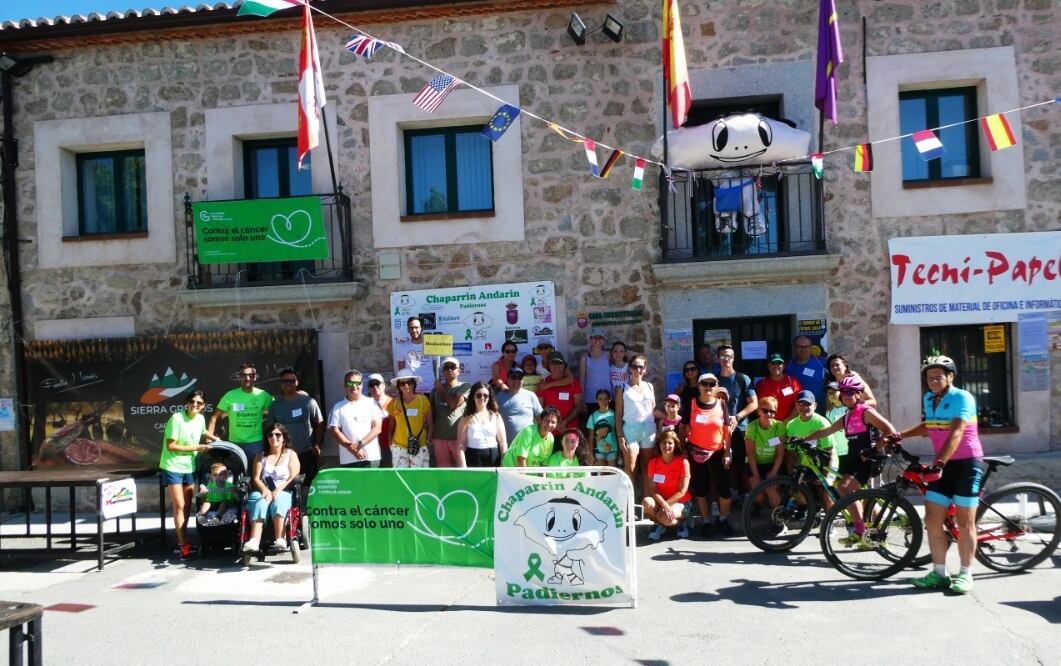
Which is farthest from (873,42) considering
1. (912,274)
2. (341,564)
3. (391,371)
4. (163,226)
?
(163,226)

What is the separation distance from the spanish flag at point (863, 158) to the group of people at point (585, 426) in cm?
209

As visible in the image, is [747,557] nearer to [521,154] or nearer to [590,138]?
[590,138]

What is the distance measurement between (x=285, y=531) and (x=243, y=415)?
1.79 m

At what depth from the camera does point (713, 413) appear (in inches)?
318

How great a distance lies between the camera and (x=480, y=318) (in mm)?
10062

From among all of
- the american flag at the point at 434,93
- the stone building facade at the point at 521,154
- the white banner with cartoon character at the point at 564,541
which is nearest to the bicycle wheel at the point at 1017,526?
the white banner with cartoon character at the point at 564,541

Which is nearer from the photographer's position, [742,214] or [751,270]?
[751,270]

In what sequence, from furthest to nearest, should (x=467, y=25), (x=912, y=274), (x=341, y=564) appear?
(x=467, y=25) → (x=912, y=274) → (x=341, y=564)

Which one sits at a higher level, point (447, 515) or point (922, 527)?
point (447, 515)

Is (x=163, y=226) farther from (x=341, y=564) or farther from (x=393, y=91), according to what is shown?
(x=341, y=564)

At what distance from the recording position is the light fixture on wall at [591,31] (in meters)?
9.68

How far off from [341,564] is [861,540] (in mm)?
4151

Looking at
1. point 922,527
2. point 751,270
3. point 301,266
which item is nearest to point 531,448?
point 922,527

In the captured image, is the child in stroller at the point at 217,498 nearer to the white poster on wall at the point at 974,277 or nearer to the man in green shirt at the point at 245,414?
the man in green shirt at the point at 245,414
